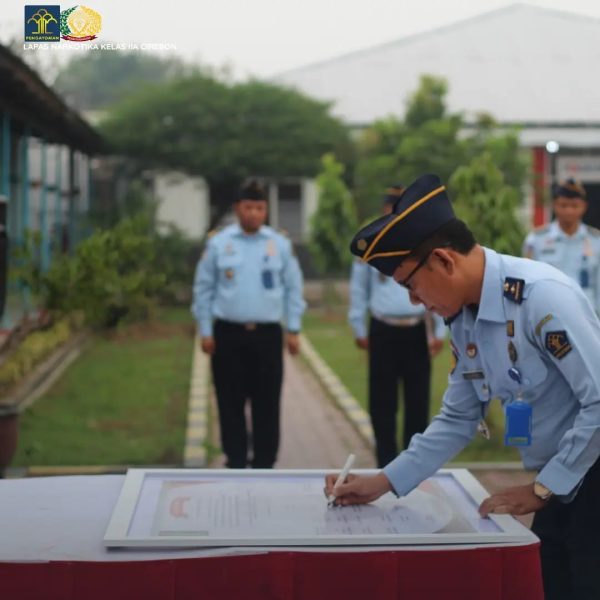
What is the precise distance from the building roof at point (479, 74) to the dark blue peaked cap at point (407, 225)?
18211mm

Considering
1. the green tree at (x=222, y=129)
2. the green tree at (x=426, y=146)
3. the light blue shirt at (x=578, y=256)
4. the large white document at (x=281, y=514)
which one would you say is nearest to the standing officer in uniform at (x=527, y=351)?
the large white document at (x=281, y=514)

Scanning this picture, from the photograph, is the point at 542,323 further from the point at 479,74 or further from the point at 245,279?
the point at 479,74

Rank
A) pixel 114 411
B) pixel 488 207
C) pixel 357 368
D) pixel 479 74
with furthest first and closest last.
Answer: pixel 479 74 → pixel 357 368 → pixel 114 411 → pixel 488 207

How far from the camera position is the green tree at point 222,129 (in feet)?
74.0

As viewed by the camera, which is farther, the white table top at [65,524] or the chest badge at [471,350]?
the chest badge at [471,350]

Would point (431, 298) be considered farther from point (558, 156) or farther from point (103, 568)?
point (558, 156)

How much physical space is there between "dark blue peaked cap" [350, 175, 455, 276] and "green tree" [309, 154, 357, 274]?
16854 millimetres

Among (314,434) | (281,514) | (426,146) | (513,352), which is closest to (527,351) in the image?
(513,352)

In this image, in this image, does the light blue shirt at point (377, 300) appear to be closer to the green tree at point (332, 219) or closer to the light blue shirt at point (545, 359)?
the light blue shirt at point (545, 359)

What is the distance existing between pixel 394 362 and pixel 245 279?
1090mm

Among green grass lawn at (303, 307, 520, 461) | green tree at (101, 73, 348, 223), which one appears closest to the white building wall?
green tree at (101, 73, 348, 223)

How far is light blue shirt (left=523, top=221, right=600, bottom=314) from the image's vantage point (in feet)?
24.3

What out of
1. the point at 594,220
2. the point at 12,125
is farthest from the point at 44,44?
the point at 12,125

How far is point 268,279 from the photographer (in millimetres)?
6777
